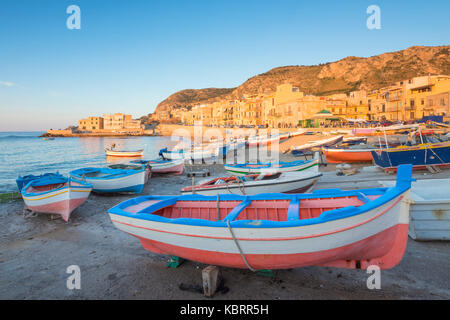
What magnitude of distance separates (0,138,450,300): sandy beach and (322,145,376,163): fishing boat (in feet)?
41.2

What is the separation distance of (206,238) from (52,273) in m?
3.59

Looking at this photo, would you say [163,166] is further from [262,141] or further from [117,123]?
[117,123]

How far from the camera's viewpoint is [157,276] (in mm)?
4816

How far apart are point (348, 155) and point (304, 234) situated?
15.5m

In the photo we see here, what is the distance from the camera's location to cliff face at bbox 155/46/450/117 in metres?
Result: 105

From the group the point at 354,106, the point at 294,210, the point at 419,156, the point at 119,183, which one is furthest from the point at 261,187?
the point at 354,106

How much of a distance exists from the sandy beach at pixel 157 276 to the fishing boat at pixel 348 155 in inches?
495

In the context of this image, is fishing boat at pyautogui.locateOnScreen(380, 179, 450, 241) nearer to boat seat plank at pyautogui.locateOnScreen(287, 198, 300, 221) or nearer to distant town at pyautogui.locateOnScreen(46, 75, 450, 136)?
boat seat plank at pyautogui.locateOnScreen(287, 198, 300, 221)

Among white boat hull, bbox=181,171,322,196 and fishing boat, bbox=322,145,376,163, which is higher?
fishing boat, bbox=322,145,376,163

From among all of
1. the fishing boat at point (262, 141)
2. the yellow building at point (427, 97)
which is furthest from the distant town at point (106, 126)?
the yellow building at point (427, 97)

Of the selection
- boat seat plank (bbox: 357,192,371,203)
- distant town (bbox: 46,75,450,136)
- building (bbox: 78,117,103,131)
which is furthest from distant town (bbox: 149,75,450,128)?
building (bbox: 78,117,103,131)

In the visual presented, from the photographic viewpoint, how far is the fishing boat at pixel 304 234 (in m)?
3.57

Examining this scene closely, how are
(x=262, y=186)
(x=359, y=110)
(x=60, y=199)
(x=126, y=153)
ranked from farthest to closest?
1. (x=359, y=110)
2. (x=126, y=153)
3. (x=262, y=186)
4. (x=60, y=199)
